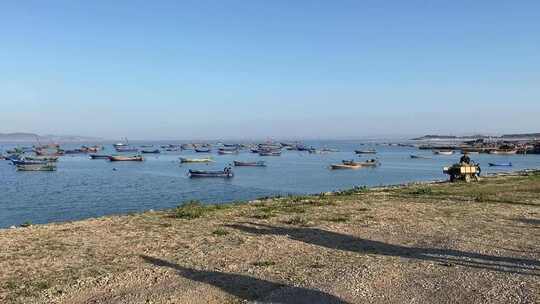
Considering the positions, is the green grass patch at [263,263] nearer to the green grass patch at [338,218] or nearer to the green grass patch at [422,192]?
the green grass patch at [338,218]

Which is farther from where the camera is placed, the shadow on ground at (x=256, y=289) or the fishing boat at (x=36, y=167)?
the fishing boat at (x=36, y=167)

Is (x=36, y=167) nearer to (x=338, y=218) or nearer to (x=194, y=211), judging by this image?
(x=194, y=211)

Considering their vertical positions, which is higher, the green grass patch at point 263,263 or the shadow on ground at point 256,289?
the green grass patch at point 263,263

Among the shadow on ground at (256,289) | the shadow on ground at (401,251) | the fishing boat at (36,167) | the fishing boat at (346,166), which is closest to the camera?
the shadow on ground at (256,289)

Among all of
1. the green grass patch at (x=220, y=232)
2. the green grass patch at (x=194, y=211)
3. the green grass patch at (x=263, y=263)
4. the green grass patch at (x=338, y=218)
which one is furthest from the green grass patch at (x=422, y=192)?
the green grass patch at (x=263, y=263)

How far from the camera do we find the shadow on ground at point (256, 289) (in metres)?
8.16

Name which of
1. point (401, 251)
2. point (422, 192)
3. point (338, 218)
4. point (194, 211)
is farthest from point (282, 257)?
point (422, 192)

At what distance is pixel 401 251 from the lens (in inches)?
451

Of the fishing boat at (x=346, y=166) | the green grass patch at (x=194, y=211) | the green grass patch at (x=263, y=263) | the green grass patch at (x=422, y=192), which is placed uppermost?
the green grass patch at (x=263, y=263)

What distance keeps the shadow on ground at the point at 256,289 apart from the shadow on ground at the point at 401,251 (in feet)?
10.3

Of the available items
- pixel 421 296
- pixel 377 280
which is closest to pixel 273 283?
pixel 377 280

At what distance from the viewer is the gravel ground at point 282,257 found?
8484mm

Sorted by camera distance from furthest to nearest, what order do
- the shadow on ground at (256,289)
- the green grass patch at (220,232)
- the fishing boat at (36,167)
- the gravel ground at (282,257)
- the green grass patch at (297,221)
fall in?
the fishing boat at (36,167), the green grass patch at (297,221), the green grass patch at (220,232), the gravel ground at (282,257), the shadow on ground at (256,289)

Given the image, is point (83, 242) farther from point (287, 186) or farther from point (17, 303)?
Result: point (287, 186)
